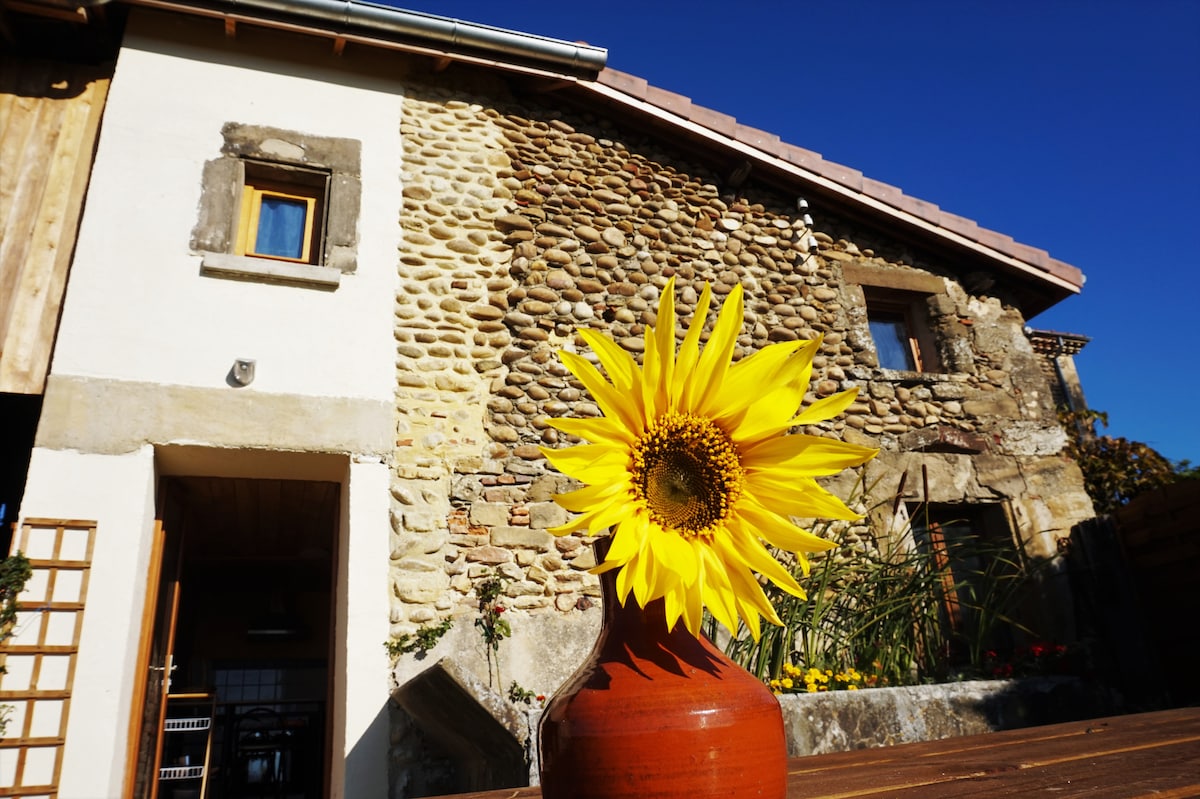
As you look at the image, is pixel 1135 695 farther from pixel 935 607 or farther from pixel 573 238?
pixel 573 238

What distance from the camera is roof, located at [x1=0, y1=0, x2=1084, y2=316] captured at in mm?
4965

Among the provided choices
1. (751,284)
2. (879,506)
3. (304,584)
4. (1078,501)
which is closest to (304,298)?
(751,284)

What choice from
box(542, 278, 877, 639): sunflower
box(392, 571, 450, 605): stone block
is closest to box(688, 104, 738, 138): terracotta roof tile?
box(392, 571, 450, 605): stone block

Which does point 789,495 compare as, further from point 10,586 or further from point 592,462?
point 10,586

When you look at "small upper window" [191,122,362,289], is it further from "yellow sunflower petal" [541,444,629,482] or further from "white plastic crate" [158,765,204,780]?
"yellow sunflower petal" [541,444,629,482]

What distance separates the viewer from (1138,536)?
5.51m

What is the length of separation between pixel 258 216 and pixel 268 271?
639 mm

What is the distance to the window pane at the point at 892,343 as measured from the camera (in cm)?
627

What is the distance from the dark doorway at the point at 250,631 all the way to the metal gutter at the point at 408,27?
3.00m

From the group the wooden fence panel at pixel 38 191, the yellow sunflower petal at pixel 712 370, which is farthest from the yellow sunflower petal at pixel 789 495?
the wooden fence panel at pixel 38 191

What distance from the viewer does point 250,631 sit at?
8102 mm

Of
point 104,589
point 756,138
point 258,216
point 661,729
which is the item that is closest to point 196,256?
point 258,216

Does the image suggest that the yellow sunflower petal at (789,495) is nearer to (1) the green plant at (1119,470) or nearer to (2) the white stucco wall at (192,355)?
(2) the white stucco wall at (192,355)

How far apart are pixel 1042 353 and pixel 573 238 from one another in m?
9.48
